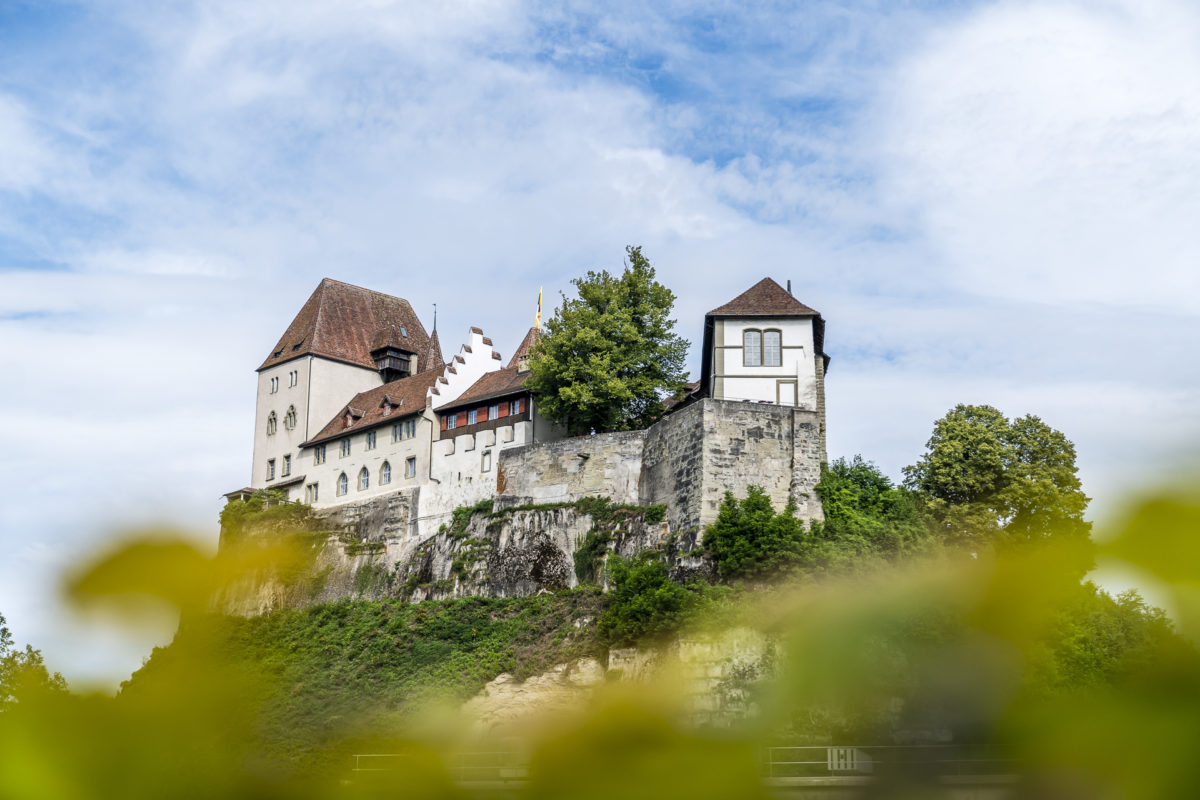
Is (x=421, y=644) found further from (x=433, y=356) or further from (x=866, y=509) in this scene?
(x=433, y=356)

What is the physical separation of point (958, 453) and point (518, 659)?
16102mm

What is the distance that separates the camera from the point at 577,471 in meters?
43.8

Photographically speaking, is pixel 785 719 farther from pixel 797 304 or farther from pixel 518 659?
pixel 797 304

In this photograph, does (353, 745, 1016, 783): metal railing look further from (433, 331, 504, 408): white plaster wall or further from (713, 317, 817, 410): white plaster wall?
(433, 331, 504, 408): white plaster wall

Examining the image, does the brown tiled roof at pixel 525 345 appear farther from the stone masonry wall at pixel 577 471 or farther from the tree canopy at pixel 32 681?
the tree canopy at pixel 32 681

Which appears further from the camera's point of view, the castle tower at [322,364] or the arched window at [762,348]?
the castle tower at [322,364]

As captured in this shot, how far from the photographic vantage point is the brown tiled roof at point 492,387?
4872 cm

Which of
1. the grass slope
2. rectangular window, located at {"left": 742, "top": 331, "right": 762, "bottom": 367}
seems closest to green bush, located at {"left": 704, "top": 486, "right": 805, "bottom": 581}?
the grass slope

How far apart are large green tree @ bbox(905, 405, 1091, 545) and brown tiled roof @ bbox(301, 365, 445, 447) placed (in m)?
22.5

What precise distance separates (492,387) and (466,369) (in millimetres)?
2991

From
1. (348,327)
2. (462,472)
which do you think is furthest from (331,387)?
(462,472)

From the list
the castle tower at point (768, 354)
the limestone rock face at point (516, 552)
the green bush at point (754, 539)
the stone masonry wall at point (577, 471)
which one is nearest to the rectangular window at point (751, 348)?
the castle tower at point (768, 354)

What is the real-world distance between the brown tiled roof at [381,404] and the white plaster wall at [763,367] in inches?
584

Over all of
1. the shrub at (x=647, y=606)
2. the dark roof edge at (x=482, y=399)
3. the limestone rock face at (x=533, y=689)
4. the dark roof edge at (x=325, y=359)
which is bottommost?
the limestone rock face at (x=533, y=689)
